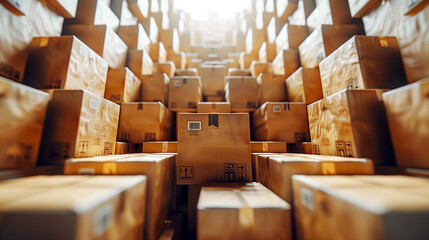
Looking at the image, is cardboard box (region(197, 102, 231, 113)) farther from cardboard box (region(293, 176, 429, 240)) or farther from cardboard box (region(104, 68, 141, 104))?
cardboard box (region(293, 176, 429, 240))

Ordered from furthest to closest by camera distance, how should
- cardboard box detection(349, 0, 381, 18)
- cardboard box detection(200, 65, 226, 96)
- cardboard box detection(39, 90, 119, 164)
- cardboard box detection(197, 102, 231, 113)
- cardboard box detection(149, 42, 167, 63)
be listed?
cardboard box detection(149, 42, 167, 63)
cardboard box detection(200, 65, 226, 96)
cardboard box detection(197, 102, 231, 113)
cardboard box detection(349, 0, 381, 18)
cardboard box detection(39, 90, 119, 164)

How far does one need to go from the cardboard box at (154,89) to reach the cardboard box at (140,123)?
441mm

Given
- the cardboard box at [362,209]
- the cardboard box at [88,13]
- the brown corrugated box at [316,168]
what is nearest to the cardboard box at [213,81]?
the cardboard box at [88,13]

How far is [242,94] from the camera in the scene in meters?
2.02

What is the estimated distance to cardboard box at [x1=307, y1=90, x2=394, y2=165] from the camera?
36.0 inches

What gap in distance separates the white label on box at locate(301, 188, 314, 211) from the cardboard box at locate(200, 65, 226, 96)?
1.95 meters

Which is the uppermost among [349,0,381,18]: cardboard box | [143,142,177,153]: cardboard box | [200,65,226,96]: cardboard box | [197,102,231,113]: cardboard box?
[349,0,381,18]: cardboard box

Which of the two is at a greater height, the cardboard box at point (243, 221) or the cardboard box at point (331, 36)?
the cardboard box at point (331, 36)

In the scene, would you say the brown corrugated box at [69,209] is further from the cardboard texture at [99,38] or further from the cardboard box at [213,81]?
the cardboard box at [213,81]

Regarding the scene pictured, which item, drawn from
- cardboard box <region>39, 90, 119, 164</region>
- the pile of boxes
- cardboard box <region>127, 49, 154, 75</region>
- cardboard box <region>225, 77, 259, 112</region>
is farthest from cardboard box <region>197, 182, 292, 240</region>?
cardboard box <region>127, 49, 154, 75</region>

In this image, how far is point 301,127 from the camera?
4.96 ft

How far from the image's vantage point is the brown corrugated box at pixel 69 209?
1.20ft

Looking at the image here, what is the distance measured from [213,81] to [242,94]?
614 millimetres

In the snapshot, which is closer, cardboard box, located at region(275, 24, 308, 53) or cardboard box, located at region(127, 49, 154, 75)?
cardboard box, located at region(127, 49, 154, 75)
